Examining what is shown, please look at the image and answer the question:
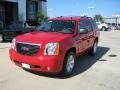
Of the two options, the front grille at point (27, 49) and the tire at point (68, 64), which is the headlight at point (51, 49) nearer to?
the front grille at point (27, 49)

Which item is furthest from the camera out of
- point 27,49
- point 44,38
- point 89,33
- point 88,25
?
point 88,25

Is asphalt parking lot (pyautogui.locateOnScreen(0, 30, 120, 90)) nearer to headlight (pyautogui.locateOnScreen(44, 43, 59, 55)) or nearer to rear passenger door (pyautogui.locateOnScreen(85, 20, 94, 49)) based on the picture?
headlight (pyautogui.locateOnScreen(44, 43, 59, 55))

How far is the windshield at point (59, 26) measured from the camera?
854cm

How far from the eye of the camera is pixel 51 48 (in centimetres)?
707

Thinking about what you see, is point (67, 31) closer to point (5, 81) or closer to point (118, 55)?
point (5, 81)

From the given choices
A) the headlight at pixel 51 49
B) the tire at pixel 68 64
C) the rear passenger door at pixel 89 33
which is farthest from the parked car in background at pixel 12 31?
the headlight at pixel 51 49

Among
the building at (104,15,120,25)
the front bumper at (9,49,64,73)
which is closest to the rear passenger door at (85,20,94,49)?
the front bumper at (9,49,64,73)

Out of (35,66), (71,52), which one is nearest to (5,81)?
(35,66)

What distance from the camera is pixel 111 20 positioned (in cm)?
10362

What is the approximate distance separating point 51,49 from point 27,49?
2.42 feet

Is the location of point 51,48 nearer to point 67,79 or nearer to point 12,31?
point 67,79

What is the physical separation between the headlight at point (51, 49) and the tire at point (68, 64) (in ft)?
1.93

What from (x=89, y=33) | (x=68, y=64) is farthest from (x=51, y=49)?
(x=89, y=33)

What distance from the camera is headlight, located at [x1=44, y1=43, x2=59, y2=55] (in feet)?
23.1
